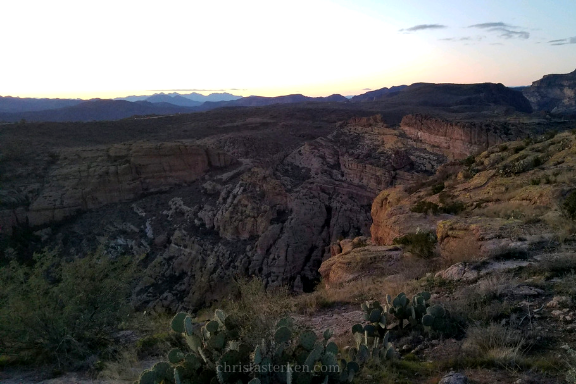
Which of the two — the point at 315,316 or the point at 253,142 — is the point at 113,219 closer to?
the point at 253,142

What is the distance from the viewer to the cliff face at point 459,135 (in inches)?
757

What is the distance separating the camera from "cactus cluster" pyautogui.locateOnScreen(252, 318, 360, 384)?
→ 10.5ft

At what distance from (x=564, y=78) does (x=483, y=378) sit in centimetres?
9172

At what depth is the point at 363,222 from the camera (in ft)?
56.5

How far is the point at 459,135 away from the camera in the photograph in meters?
19.9

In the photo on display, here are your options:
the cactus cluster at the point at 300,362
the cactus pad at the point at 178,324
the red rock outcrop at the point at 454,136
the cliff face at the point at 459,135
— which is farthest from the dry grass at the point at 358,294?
the cliff face at the point at 459,135

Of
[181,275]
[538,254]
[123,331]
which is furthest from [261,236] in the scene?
[538,254]

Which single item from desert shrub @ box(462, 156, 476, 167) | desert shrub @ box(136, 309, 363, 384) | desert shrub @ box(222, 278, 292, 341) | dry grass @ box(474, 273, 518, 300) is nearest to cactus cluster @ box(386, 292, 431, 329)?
dry grass @ box(474, 273, 518, 300)

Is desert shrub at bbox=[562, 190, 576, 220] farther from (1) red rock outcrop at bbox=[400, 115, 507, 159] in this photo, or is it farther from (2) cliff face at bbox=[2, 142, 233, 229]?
(2) cliff face at bbox=[2, 142, 233, 229]

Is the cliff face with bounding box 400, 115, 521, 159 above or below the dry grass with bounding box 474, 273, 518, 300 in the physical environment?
above

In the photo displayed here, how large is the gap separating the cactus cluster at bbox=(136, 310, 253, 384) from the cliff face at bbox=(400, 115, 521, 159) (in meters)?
17.6

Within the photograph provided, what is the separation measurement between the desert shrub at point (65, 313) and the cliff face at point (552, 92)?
264 feet

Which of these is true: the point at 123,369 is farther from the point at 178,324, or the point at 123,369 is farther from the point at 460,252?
the point at 460,252

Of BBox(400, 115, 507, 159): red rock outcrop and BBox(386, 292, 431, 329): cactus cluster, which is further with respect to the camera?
BBox(400, 115, 507, 159): red rock outcrop
